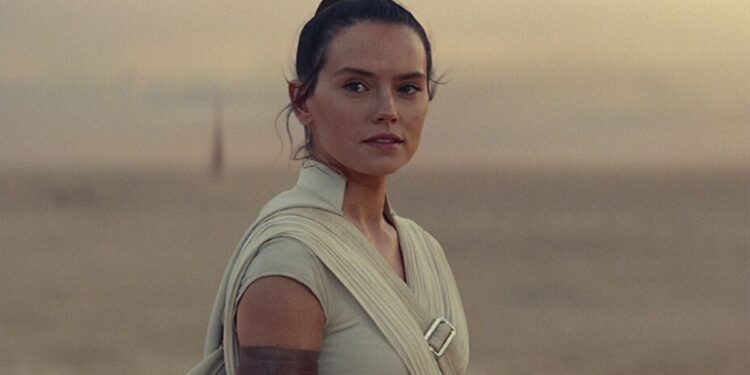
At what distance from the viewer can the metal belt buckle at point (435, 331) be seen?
2.39 meters

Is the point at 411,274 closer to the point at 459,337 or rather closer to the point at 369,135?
the point at 459,337

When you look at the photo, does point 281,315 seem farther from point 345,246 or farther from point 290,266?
point 345,246

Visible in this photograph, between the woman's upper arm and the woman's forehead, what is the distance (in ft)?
1.58

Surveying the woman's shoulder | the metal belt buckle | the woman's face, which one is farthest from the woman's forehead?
the metal belt buckle

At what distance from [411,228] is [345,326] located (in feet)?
1.99

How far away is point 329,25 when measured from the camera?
243 centimetres

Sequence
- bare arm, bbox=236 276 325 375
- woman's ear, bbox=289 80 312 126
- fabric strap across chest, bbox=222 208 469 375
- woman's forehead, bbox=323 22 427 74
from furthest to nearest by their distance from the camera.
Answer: woman's ear, bbox=289 80 312 126 → woman's forehead, bbox=323 22 427 74 → fabric strap across chest, bbox=222 208 469 375 → bare arm, bbox=236 276 325 375

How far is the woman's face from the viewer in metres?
2.39

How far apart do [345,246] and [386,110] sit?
285 millimetres

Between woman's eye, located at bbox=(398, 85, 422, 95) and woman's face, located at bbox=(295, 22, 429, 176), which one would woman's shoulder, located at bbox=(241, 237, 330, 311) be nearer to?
woman's face, located at bbox=(295, 22, 429, 176)

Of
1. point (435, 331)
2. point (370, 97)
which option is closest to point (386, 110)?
point (370, 97)

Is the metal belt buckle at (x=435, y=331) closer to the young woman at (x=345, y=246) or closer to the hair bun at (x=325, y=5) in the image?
the young woman at (x=345, y=246)

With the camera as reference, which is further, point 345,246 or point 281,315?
point 345,246

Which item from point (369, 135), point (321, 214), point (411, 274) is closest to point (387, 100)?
point (369, 135)
